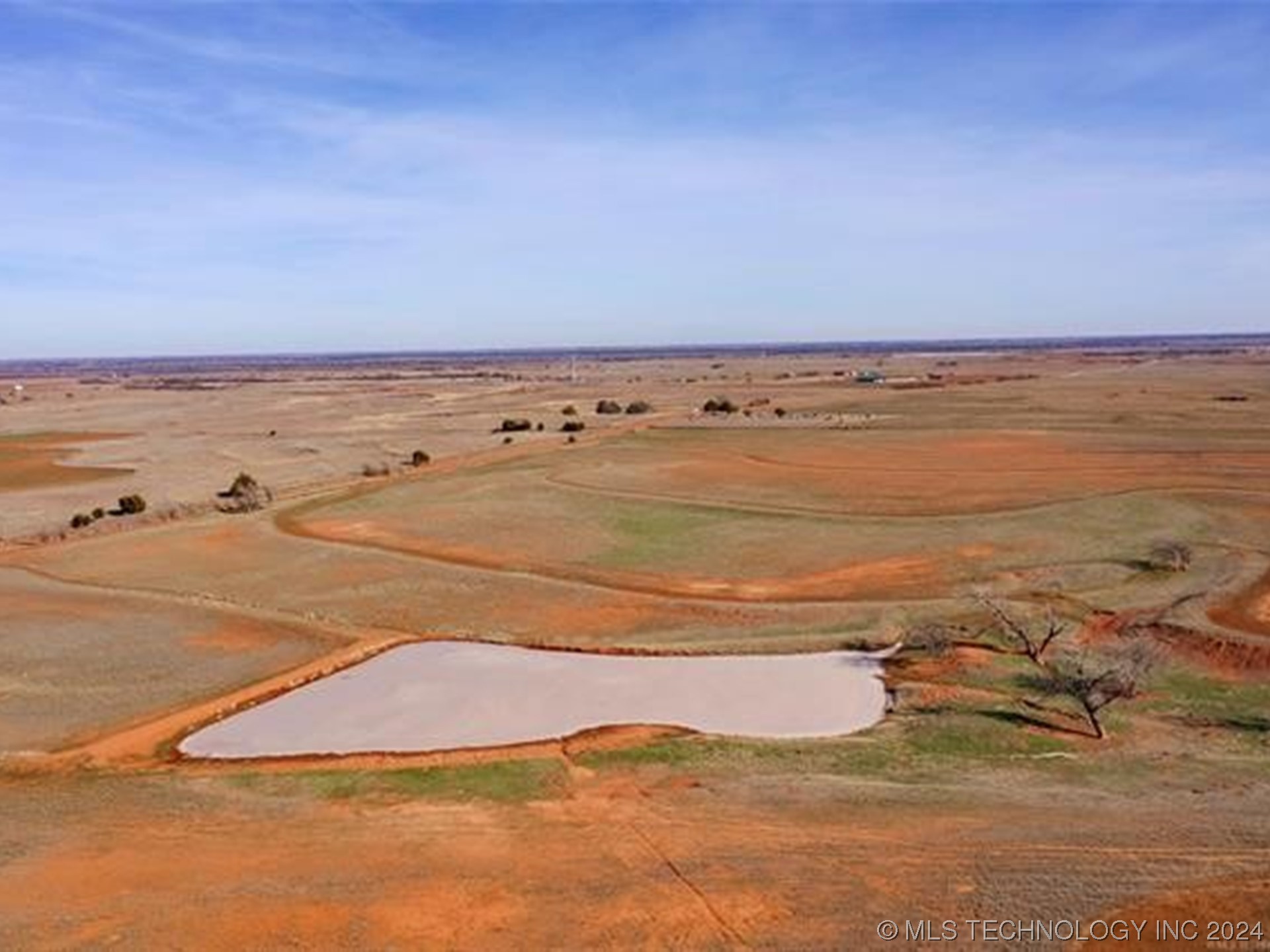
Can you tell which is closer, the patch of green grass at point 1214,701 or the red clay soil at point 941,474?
the patch of green grass at point 1214,701

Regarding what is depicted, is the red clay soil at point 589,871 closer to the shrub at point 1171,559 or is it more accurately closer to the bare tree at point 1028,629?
the bare tree at point 1028,629

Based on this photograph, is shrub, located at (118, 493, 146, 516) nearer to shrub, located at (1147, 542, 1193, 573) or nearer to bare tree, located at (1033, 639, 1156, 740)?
bare tree, located at (1033, 639, 1156, 740)

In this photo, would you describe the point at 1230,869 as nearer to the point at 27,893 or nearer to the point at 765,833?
the point at 765,833

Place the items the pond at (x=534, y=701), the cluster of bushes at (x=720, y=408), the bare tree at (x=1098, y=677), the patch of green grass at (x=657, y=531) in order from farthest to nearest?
the cluster of bushes at (x=720, y=408), the patch of green grass at (x=657, y=531), the pond at (x=534, y=701), the bare tree at (x=1098, y=677)

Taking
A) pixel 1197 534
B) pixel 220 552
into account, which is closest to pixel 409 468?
pixel 220 552

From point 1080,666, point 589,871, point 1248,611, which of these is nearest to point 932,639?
point 1080,666

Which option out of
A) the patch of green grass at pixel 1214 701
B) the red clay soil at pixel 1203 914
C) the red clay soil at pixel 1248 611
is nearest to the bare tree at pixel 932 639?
the patch of green grass at pixel 1214 701

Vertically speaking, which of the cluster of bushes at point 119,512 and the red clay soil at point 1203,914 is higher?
the cluster of bushes at point 119,512
